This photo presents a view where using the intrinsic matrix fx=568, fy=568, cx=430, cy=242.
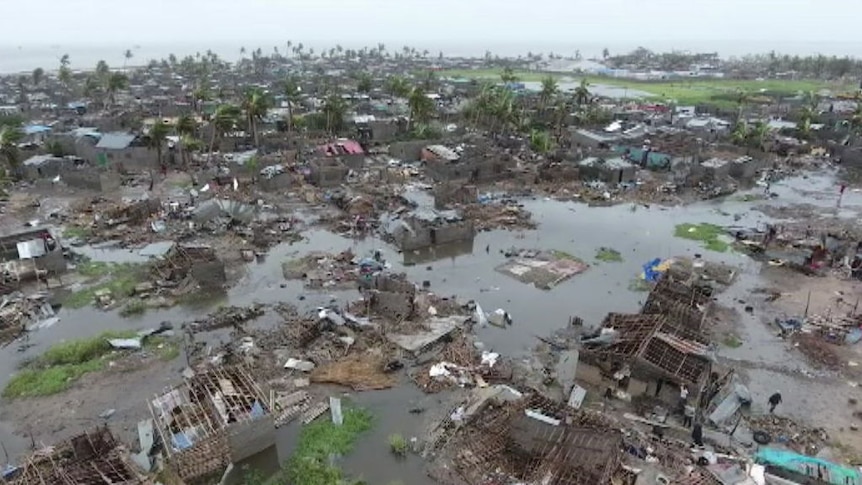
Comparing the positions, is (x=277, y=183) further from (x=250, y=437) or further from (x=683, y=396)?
(x=683, y=396)

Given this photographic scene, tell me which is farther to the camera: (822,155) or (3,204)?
(822,155)

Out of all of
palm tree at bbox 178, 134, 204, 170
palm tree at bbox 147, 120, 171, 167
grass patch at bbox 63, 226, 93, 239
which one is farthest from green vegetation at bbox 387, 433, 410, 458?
palm tree at bbox 178, 134, 204, 170

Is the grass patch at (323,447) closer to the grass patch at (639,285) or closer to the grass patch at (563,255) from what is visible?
the grass patch at (639,285)

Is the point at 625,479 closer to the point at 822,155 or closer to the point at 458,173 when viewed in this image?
the point at 458,173

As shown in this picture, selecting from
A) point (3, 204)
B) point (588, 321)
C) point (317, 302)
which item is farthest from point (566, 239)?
point (3, 204)

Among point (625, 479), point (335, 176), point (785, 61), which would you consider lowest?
point (625, 479)

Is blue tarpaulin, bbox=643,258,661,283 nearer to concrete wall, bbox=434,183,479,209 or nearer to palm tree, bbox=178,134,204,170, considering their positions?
concrete wall, bbox=434,183,479,209

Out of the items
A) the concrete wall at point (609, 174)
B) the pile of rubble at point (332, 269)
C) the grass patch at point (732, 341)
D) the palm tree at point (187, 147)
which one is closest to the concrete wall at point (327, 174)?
the palm tree at point (187, 147)
